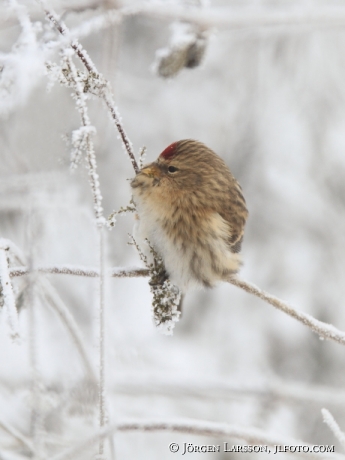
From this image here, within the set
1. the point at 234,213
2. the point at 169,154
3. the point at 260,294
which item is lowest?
the point at 260,294

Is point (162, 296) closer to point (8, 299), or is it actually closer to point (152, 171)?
point (152, 171)

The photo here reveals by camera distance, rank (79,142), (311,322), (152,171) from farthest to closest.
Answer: (152,171)
(311,322)
(79,142)

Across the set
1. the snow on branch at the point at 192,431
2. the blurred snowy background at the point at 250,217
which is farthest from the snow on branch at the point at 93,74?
the blurred snowy background at the point at 250,217

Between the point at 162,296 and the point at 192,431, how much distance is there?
2.81 ft

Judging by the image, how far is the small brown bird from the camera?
8.60ft

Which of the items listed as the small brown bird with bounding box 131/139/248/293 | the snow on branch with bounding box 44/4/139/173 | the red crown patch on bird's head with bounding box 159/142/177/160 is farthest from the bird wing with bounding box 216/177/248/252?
the snow on branch with bounding box 44/4/139/173

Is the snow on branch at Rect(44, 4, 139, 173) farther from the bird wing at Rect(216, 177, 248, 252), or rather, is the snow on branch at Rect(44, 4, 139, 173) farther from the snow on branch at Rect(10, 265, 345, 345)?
the bird wing at Rect(216, 177, 248, 252)

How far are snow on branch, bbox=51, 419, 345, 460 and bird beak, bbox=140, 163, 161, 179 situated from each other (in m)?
1.24

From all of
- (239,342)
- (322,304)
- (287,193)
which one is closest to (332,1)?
(287,193)

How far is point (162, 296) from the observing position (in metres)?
2.44

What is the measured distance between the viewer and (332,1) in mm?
5371

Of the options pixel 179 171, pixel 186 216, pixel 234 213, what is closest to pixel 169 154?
pixel 179 171

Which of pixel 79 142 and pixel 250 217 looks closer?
pixel 79 142

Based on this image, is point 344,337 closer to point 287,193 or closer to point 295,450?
point 295,450
